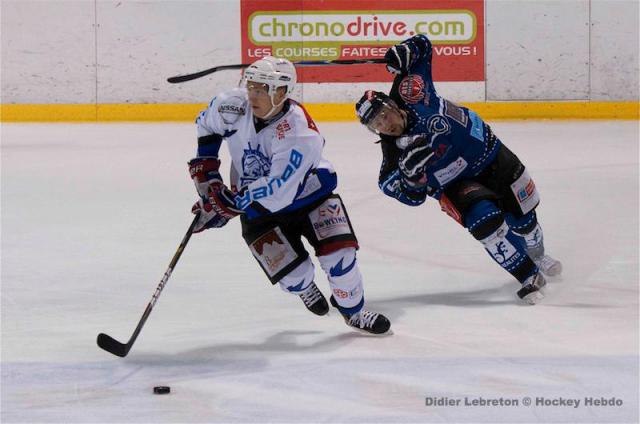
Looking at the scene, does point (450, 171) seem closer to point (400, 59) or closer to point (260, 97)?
point (400, 59)

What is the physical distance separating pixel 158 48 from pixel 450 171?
5.65m

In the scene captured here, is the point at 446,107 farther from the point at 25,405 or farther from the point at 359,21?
the point at 359,21

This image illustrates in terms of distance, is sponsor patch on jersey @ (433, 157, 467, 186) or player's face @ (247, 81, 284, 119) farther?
sponsor patch on jersey @ (433, 157, 467, 186)

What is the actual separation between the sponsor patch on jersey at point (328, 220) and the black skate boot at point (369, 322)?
25 centimetres

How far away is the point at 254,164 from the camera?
154 inches

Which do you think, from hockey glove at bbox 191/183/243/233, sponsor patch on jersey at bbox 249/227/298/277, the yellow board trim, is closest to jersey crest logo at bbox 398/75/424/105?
sponsor patch on jersey at bbox 249/227/298/277

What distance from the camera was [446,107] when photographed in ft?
14.6

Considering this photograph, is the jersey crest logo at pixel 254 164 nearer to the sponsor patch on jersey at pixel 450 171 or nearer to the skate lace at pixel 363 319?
the skate lace at pixel 363 319

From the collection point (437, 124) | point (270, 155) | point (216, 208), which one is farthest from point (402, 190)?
point (216, 208)

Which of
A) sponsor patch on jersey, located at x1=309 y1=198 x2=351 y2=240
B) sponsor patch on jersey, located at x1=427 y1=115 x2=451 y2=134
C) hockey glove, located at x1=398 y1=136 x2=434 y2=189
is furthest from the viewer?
sponsor patch on jersey, located at x1=427 y1=115 x2=451 y2=134

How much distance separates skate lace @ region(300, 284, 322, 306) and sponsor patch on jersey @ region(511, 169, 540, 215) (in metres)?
0.90

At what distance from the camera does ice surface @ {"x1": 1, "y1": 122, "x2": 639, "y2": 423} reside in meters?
3.30

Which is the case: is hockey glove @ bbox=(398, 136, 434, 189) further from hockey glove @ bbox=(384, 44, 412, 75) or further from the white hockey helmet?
the white hockey helmet

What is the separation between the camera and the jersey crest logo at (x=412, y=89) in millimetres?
4371
